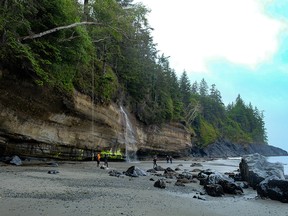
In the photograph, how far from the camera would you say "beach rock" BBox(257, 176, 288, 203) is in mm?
13242

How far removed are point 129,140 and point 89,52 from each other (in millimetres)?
15600

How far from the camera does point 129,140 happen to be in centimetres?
4109

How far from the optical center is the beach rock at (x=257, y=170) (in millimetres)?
18297

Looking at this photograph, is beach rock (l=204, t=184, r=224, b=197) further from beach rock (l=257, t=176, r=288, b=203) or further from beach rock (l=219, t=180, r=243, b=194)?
beach rock (l=257, t=176, r=288, b=203)

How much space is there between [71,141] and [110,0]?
561 inches

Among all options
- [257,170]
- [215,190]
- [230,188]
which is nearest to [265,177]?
[257,170]

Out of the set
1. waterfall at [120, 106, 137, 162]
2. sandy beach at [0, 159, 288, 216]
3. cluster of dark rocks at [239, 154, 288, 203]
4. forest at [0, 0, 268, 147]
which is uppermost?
forest at [0, 0, 268, 147]

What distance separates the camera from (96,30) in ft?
96.7

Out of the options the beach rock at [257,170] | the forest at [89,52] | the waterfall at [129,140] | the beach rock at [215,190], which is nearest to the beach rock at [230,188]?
the beach rock at [215,190]

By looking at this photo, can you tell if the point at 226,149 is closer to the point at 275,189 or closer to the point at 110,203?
the point at 275,189

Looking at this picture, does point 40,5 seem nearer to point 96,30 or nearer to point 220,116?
point 96,30

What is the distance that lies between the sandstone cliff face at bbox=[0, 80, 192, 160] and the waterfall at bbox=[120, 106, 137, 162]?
0.48 ft

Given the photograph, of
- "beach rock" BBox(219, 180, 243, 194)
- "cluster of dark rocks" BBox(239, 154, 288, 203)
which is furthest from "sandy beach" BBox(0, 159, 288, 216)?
"beach rock" BBox(219, 180, 243, 194)

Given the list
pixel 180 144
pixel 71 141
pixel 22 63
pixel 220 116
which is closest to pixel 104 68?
pixel 71 141
